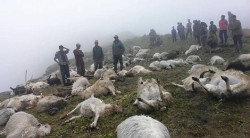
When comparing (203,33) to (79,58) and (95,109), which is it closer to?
(79,58)

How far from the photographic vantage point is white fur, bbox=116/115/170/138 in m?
5.43

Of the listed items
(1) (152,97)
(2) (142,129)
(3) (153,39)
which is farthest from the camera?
(3) (153,39)

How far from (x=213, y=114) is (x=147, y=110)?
62.9 inches

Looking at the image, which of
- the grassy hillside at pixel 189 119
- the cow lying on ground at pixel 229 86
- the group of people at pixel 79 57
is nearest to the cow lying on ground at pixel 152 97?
the grassy hillside at pixel 189 119

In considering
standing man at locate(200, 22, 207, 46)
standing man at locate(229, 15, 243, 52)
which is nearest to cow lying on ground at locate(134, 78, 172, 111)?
standing man at locate(229, 15, 243, 52)

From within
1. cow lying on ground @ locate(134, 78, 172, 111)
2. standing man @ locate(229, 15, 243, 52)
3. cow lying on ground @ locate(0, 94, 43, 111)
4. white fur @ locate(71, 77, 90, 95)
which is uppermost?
standing man @ locate(229, 15, 243, 52)

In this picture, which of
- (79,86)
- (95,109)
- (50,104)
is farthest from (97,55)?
(95,109)

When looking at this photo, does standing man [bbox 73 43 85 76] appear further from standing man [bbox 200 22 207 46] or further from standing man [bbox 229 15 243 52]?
standing man [bbox 200 22 207 46]

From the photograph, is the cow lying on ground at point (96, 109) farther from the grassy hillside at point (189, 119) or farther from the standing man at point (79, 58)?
the standing man at point (79, 58)

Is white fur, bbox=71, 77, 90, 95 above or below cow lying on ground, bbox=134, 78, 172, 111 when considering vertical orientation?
below

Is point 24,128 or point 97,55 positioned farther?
point 97,55

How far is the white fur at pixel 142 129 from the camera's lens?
5.43 m

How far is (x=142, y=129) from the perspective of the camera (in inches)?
226

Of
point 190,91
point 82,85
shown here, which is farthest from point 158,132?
point 82,85
